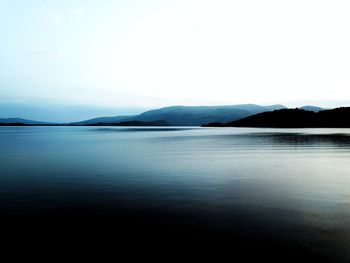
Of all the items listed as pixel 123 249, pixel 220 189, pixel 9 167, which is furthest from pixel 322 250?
pixel 9 167

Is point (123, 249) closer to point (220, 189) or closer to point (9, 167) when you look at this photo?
point (220, 189)

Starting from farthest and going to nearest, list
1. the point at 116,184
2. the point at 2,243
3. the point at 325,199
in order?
the point at 116,184 < the point at 325,199 < the point at 2,243

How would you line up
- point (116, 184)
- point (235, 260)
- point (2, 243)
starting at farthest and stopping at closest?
point (116, 184) → point (2, 243) → point (235, 260)

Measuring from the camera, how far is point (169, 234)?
14258 mm

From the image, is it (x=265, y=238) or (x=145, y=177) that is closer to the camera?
(x=265, y=238)

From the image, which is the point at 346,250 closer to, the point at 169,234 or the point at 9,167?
the point at 169,234

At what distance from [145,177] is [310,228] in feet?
61.0

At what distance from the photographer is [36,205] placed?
771 inches

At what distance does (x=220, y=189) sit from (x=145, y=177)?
899 centimetres

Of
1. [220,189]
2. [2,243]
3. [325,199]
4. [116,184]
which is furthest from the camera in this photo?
[116,184]

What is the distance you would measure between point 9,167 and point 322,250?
1449 inches

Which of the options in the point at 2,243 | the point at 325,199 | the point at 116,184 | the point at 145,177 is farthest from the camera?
the point at 145,177

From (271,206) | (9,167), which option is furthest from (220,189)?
(9,167)

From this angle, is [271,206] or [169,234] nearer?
[169,234]
